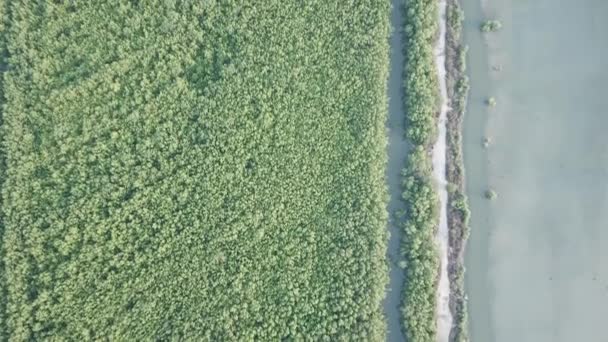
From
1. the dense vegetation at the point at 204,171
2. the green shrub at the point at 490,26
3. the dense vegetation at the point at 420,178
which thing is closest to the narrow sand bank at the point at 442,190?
the dense vegetation at the point at 420,178

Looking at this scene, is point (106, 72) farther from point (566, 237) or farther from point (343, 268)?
point (566, 237)

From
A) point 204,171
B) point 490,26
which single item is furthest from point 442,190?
point 204,171

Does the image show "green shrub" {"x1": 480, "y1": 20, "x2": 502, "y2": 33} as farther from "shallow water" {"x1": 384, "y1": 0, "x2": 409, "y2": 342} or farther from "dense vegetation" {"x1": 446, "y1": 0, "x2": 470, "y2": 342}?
"shallow water" {"x1": 384, "y1": 0, "x2": 409, "y2": 342}

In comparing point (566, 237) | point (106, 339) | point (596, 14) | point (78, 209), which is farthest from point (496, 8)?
point (106, 339)

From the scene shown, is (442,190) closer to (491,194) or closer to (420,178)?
(420,178)

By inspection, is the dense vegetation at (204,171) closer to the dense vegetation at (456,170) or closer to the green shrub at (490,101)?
the dense vegetation at (456,170)
